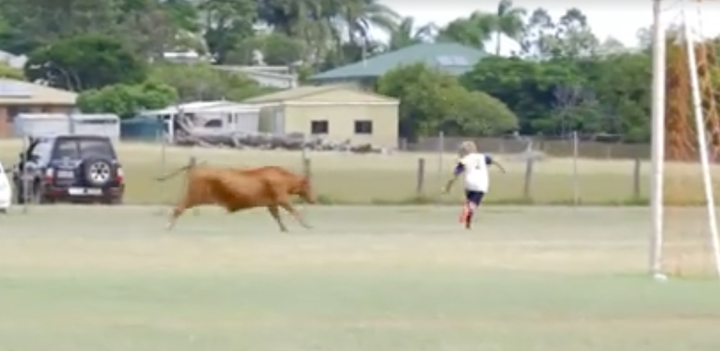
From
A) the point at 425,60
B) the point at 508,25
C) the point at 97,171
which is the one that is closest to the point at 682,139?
the point at 97,171

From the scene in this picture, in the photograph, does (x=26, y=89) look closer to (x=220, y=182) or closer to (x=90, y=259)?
(x=220, y=182)

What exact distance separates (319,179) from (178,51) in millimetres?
71482

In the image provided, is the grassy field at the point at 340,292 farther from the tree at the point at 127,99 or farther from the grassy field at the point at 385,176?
the tree at the point at 127,99

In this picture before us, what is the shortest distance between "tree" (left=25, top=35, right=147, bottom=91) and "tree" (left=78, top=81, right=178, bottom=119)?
238 inches

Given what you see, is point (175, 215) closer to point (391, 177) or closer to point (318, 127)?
point (391, 177)

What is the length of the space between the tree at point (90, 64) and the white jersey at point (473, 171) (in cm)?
6846

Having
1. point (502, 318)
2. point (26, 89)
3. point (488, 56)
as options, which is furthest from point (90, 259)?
point (26, 89)

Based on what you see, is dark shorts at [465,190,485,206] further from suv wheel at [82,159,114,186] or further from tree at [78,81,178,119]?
tree at [78,81,178,119]

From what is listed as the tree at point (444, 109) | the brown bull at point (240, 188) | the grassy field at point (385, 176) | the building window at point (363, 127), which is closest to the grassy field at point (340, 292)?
the brown bull at point (240, 188)

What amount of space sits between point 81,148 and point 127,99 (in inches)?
1935

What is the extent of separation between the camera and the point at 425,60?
268 feet

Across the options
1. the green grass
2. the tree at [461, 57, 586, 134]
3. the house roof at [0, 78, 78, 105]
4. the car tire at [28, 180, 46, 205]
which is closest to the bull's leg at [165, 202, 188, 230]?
the car tire at [28, 180, 46, 205]

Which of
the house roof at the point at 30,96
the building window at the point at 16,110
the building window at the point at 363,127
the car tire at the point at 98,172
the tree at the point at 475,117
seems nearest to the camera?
the car tire at the point at 98,172

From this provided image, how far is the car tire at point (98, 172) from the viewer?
40250mm
